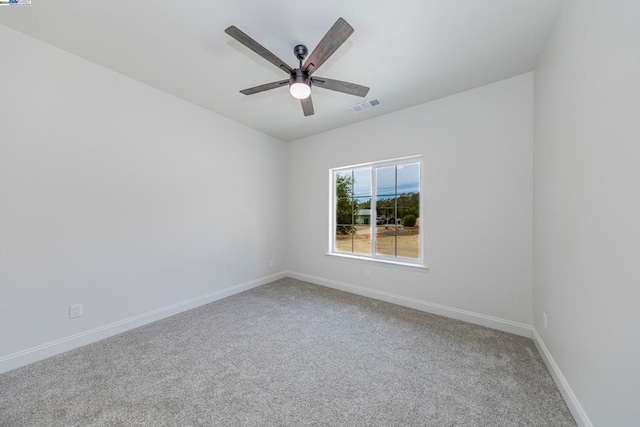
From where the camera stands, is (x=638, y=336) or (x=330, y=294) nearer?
(x=638, y=336)

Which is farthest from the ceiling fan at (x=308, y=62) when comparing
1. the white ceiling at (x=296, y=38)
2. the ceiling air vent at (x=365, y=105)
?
the ceiling air vent at (x=365, y=105)

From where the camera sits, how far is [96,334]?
2.32m

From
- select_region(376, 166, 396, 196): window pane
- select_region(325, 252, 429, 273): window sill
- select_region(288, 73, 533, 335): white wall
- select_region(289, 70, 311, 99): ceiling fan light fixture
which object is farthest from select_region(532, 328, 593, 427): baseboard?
select_region(289, 70, 311, 99): ceiling fan light fixture

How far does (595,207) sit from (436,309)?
205 cm

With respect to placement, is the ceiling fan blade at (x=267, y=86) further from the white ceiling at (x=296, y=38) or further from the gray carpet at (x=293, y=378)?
the gray carpet at (x=293, y=378)

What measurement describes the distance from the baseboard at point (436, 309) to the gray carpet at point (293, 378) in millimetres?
123

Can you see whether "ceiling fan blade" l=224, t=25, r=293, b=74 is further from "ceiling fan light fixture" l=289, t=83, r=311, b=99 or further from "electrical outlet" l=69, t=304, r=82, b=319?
"electrical outlet" l=69, t=304, r=82, b=319

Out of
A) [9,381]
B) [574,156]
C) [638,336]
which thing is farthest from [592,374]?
[9,381]

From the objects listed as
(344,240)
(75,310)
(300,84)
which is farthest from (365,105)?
(75,310)

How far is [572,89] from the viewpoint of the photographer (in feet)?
5.21

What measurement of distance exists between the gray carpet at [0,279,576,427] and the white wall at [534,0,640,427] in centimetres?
42

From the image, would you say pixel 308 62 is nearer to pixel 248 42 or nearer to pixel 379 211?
pixel 248 42

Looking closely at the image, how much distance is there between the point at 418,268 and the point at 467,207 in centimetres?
98

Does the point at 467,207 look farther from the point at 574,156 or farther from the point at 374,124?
the point at 374,124
